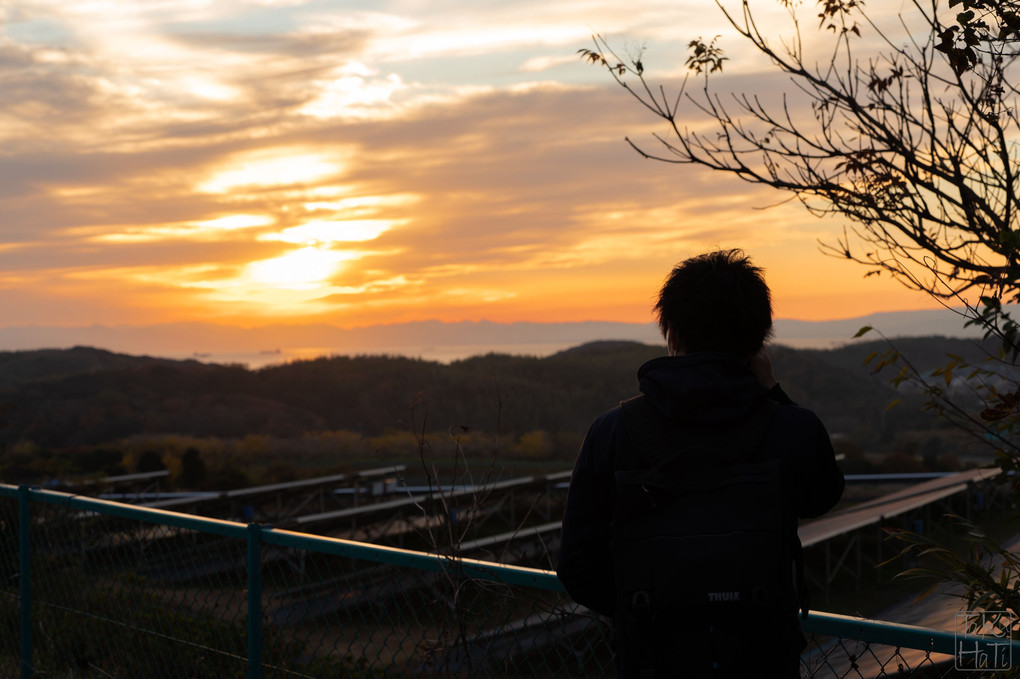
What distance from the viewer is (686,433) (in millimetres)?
1747

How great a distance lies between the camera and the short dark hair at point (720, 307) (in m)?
1.87

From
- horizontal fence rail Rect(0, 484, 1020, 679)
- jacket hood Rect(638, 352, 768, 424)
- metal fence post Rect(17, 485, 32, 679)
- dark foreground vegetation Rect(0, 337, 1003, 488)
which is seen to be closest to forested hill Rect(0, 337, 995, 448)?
dark foreground vegetation Rect(0, 337, 1003, 488)

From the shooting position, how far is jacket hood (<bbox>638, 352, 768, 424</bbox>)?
5.70 feet

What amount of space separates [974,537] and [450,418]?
36.3 meters

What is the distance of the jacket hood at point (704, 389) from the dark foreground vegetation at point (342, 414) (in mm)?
16955

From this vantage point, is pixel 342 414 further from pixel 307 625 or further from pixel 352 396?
pixel 307 625

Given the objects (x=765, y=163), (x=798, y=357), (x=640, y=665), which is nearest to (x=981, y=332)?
(x=765, y=163)

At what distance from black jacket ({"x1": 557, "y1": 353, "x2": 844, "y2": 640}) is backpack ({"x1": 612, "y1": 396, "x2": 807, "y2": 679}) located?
4 centimetres

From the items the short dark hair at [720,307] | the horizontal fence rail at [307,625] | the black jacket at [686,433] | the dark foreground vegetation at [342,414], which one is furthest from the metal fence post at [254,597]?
the dark foreground vegetation at [342,414]

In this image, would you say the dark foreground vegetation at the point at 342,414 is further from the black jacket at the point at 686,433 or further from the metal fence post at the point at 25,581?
the black jacket at the point at 686,433

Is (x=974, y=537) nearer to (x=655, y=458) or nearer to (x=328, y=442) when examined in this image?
Result: (x=655, y=458)

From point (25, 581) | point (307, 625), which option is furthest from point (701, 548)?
point (307, 625)

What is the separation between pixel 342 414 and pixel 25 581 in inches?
1505

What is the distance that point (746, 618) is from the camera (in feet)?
5.51
